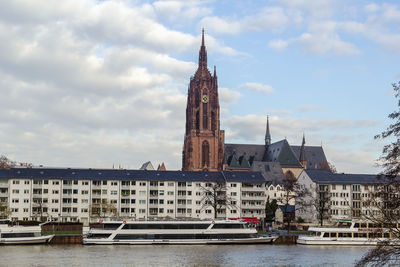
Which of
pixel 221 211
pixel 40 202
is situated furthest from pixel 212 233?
pixel 40 202

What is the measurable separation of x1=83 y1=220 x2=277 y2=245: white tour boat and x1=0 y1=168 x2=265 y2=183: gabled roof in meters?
41.8

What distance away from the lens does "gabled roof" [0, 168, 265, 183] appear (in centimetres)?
14512

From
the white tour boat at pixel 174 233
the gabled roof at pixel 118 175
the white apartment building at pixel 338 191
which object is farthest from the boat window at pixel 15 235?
the white apartment building at pixel 338 191

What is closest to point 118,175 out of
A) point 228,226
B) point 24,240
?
point 24,240

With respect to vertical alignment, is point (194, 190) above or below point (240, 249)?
above

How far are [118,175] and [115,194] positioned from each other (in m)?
5.26

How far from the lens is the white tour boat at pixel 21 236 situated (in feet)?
333

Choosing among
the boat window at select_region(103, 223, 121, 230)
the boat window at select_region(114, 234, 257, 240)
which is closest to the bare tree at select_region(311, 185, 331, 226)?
the boat window at select_region(114, 234, 257, 240)

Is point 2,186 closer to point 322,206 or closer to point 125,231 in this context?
point 125,231

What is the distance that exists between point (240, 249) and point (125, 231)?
71.7 ft

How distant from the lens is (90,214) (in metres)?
141

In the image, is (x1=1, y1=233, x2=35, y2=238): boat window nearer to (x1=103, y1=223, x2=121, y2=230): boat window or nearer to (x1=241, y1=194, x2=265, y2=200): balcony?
(x1=103, y1=223, x2=121, y2=230): boat window

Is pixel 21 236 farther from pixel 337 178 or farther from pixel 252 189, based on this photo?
pixel 337 178

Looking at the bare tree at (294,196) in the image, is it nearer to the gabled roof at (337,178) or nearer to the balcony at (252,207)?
the gabled roof at (337,178)
